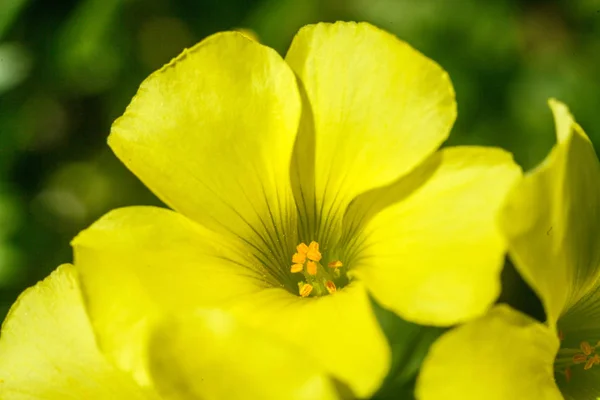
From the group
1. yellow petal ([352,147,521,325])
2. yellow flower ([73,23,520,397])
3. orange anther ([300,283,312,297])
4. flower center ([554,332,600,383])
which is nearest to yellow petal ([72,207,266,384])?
yellow flower ([73,23,520,397])

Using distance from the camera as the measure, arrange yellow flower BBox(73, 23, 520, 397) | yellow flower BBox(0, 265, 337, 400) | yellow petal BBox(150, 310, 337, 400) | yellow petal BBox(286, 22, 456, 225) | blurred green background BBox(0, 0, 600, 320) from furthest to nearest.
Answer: blurred green background BBox(0, 0, 600, 320)
yellow flower BBox(0, 265, 337, 400)
yellow petal BBox(286, 22, 456, 225)
yellow flower BBox(73, 23, 520, 397)
yellow petal BBox(150, 310, 337, 400)

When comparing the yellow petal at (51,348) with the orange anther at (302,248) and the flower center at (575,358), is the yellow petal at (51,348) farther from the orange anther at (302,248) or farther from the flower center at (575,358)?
the flower center at (575,358)

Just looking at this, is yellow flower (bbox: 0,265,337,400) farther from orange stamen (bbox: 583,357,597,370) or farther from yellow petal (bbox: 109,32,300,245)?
orange stamen (bbox: 583,357,597,370)

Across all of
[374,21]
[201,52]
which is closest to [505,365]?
[201,52]

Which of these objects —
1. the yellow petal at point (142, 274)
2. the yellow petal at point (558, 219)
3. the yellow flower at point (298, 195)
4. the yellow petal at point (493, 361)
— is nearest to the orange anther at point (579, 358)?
the yellow petal at point (558, 219)

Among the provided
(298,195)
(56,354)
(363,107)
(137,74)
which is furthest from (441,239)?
(137,74)

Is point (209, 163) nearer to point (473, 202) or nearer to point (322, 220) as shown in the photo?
point (322, 220)
